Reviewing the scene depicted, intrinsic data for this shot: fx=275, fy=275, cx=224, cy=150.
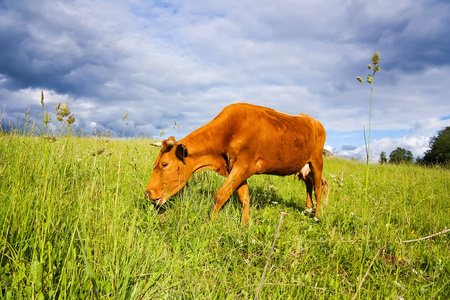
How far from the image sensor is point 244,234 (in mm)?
3570

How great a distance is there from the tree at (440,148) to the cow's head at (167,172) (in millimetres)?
36056

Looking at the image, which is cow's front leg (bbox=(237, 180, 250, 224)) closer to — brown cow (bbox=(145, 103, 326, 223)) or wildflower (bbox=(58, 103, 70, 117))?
brown cow (bbox=(145, 103, 326, 223))

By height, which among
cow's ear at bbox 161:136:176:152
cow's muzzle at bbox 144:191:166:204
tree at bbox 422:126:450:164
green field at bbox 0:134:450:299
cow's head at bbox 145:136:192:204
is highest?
tree at bbox 422:126:450:164

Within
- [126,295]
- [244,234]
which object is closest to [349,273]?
[244,234]

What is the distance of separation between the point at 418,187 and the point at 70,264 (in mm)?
9234

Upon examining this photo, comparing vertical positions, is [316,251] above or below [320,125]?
below

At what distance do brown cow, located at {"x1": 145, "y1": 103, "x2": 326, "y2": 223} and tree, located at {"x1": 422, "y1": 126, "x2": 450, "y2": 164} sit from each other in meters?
34.7

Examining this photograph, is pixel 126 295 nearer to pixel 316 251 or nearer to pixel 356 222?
pixel 316 251

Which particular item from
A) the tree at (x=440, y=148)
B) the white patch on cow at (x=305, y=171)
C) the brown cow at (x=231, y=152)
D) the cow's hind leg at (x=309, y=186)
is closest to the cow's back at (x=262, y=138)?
the brown cow at (x=231, y=152)

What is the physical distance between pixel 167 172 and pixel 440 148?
3870 cm

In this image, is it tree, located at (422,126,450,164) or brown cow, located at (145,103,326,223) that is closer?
brown cow, located at (145,103,326,223)

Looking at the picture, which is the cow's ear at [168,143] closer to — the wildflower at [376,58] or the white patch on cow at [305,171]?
the wildflower at [376,58]

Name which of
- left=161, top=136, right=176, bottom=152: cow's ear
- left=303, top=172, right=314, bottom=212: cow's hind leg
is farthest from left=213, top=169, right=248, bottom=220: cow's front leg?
left=303, top=172, right=314, bottom=212: cow's hind leg

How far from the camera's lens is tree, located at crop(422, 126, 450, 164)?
31597 mm
